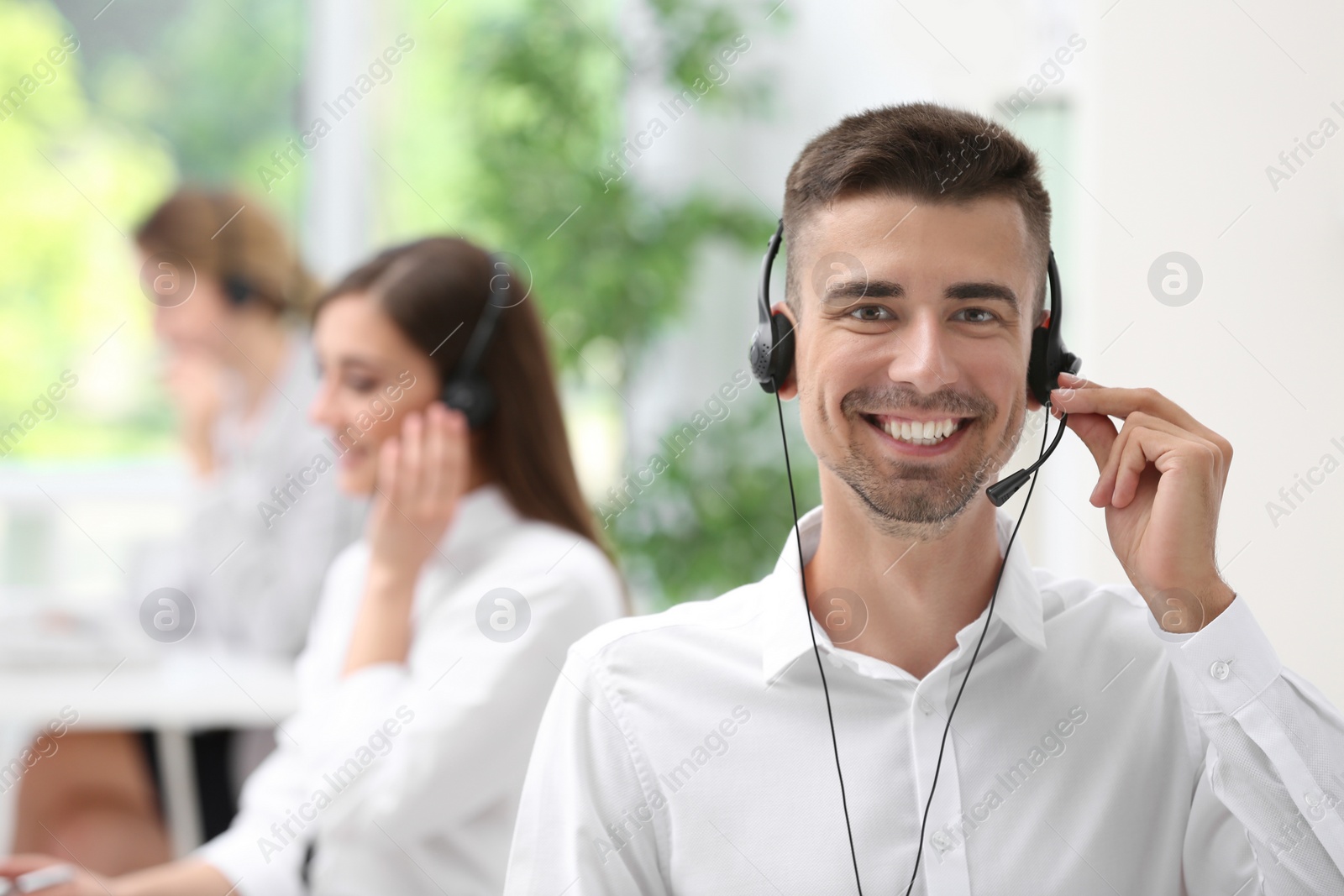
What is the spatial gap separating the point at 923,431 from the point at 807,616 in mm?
216

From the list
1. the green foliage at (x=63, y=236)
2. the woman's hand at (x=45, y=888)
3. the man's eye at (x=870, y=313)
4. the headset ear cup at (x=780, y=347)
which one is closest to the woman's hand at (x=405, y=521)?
the woman's hand at (x=45, y=888)

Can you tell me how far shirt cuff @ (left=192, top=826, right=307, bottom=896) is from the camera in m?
1.52

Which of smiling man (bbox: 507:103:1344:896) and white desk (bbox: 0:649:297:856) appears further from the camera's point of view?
white desk (bbox: 0:649:297:856)

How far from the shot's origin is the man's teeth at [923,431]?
1.03 meters

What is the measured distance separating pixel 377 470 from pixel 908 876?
1.08 m

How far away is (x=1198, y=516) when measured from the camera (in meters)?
0.94

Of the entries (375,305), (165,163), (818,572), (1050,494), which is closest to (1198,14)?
(1050,494)

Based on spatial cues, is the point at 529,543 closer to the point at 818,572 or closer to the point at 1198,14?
the point at 818,572

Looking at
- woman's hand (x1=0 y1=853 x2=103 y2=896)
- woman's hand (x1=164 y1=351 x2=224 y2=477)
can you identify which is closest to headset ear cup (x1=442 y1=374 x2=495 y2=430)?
woman's hand (x1=0 y1=853 x2=103 y2=896)

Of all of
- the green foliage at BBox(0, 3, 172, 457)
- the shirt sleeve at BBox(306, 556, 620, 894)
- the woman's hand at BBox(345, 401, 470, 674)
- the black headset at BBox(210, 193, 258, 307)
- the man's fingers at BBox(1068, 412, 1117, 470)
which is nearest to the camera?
the man's fingers at BBox(1068, 412, 1117, 470)

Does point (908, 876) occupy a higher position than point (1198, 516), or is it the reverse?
point (1198, 516)

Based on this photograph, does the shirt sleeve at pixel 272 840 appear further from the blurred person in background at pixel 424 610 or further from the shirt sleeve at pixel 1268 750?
the shirt sleeve at pixel 1268 750

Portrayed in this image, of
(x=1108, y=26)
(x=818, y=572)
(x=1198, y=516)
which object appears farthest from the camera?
(x=1108, y=26)

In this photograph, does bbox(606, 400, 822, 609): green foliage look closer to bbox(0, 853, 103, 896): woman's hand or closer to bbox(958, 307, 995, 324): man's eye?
bbox(0, 853, 103, 896): woman's hand
